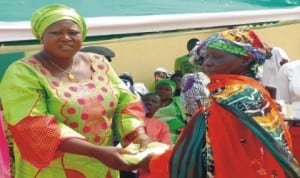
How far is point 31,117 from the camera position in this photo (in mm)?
3221

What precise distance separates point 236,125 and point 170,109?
3485 mm

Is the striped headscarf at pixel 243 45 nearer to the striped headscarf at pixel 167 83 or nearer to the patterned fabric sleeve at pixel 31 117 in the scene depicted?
the patterned fabric sleeve at pixel 31 117

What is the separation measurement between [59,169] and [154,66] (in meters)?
4.44

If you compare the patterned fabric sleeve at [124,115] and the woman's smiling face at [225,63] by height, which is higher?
the woman's smiling face at [225,63]

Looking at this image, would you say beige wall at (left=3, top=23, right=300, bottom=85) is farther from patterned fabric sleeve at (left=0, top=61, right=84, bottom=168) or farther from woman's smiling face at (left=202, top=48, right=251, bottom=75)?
woman's smiling face at (left=202, top=48, right=251, bottom=75)

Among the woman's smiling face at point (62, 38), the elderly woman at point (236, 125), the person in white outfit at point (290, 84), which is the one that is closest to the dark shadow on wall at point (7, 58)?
the woman's smiling face at point (62, 38)

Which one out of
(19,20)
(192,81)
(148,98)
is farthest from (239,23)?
(192,81)

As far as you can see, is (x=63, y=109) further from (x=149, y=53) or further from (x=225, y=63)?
(x=149, y=53)

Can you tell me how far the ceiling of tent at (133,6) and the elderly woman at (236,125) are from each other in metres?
2.35

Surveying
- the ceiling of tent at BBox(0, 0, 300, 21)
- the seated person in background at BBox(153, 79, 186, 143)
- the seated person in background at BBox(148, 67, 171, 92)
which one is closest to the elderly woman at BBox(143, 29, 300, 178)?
the ceiling of tent at BBox(0, 0, 300, 21)

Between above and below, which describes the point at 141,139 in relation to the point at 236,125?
below

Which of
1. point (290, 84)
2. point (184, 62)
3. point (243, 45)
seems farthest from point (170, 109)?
point (243, 45)

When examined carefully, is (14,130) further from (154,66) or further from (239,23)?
(154,66)

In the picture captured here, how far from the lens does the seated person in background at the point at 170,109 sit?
610 centimetres
